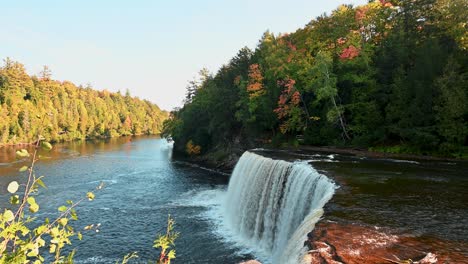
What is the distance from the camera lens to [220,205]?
27.8m

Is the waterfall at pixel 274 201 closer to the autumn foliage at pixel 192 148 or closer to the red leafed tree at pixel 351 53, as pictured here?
the red leafed tree at pixel 351 53

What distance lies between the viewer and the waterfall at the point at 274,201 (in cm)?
1540

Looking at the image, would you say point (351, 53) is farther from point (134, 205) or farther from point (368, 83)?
point (134, 205)

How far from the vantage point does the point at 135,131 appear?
6299 inches

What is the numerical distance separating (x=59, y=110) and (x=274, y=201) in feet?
371

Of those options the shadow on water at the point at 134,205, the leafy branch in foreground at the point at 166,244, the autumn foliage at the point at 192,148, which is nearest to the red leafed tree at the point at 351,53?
the shadow on water at the point at 134,205

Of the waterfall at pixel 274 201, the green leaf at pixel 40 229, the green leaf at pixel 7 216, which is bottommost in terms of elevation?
the waterfall at pixel 274 201

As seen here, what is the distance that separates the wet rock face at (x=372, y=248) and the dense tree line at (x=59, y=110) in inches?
2392

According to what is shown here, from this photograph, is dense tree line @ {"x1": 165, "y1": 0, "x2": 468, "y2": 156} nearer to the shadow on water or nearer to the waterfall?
the shadow on water

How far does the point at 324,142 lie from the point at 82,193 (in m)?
23.3

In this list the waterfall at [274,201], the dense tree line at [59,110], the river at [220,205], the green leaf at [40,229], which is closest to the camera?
the green leaf at [40,229]

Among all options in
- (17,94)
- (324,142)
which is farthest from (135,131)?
(324,142)

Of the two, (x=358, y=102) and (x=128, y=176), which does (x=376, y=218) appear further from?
(x=128, y=176)

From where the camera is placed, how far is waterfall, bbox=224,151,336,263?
50.5 feet
